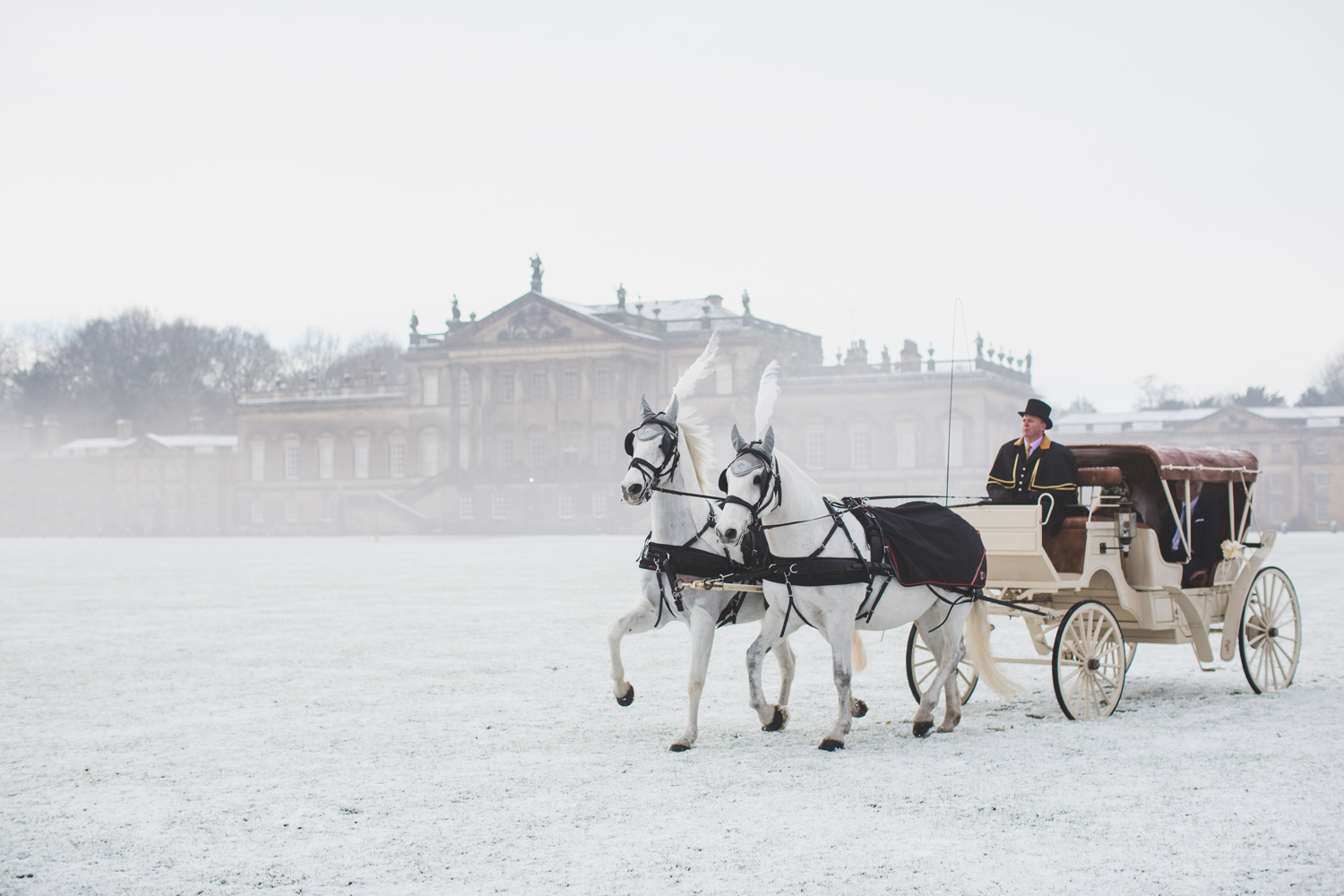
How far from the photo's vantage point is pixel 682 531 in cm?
757

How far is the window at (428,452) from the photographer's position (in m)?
74.6

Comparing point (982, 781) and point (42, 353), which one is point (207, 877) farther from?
point (42, 353)

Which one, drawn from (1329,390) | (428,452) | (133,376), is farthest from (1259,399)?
(133,376)

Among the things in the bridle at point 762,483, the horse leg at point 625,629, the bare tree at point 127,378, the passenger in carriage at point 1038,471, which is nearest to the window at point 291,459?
the bare tree at point 127,378

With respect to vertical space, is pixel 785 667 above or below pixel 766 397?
below

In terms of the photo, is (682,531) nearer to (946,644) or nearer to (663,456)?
(663,456)

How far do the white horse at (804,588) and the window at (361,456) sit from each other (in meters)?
71.1

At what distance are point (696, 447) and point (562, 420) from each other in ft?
208

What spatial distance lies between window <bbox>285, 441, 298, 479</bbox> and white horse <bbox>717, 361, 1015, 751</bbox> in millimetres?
73411

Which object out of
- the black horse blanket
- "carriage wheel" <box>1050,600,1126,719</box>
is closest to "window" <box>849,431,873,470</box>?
"carriage wheel" <box>1050,600,1126,719</box>

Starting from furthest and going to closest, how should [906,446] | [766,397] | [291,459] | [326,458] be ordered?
[291,459], [326,458], [906,446], [766,397]

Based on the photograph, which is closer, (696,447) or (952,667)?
(696,447)

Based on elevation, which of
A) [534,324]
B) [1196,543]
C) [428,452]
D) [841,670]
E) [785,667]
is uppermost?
[534,324]

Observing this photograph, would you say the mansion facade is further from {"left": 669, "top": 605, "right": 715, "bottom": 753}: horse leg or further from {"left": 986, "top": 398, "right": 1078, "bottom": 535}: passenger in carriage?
{"left": 669, "top": 605, "right": 715, "bottom": 753}: horse leg
